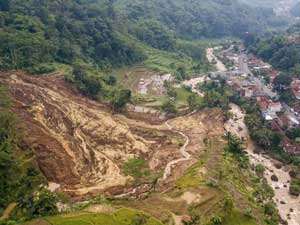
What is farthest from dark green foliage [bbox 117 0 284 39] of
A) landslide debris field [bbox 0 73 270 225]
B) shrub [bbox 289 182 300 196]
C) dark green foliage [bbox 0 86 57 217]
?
shrub [bbox 289 182 300 196]

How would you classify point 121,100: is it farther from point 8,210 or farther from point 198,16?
point 198,16

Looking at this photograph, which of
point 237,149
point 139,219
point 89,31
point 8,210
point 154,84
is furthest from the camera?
point 89,31

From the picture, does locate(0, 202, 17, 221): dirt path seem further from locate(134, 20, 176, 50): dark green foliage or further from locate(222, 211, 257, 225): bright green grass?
locate(134, 20, 176, 50): dark green foliage

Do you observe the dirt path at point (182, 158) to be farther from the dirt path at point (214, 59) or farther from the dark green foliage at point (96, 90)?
the dirt path at point (214, 59)

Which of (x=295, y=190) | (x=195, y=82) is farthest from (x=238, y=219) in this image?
(x=195, y=82)

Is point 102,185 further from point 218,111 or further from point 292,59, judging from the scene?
point 292,59
